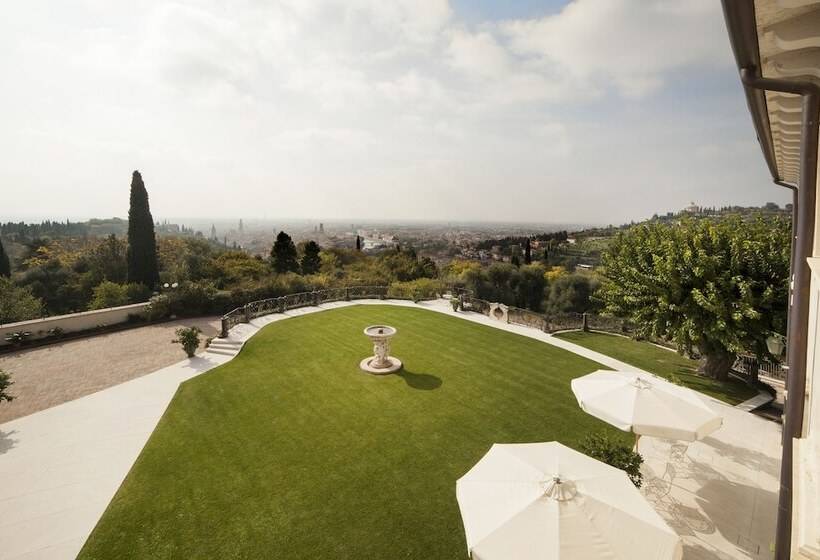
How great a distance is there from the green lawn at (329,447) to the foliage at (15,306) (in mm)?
14129

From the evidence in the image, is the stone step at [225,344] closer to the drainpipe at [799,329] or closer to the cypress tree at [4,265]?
the drainpipe at [799,329]

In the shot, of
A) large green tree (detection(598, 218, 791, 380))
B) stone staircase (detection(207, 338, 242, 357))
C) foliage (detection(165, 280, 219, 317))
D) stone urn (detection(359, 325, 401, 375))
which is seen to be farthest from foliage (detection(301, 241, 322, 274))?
large green tree (detection(598, 218, 791, 380))

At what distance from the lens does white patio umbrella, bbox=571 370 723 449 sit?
6574 mm

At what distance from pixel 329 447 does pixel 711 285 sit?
1173 centimetres

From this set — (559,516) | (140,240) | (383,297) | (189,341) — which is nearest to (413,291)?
(383,297)

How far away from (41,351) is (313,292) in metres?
13.0

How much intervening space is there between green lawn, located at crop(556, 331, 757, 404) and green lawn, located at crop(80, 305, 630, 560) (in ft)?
7.51

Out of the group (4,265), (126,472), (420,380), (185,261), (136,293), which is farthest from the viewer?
(185,261)

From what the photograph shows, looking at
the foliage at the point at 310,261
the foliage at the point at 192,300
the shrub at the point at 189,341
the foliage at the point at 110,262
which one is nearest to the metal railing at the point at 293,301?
the shrub at the point at 189,341

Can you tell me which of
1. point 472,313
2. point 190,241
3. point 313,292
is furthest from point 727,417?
point 190,241

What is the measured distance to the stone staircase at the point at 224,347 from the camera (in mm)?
15337

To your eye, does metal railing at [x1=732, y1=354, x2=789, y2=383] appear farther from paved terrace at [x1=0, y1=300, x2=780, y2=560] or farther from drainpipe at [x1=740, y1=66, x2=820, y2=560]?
drainpipe at [x1=740, y1=66, x2=820, y2=560]

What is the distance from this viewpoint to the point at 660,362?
14.3m

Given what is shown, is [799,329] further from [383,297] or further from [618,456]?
[383,297]
